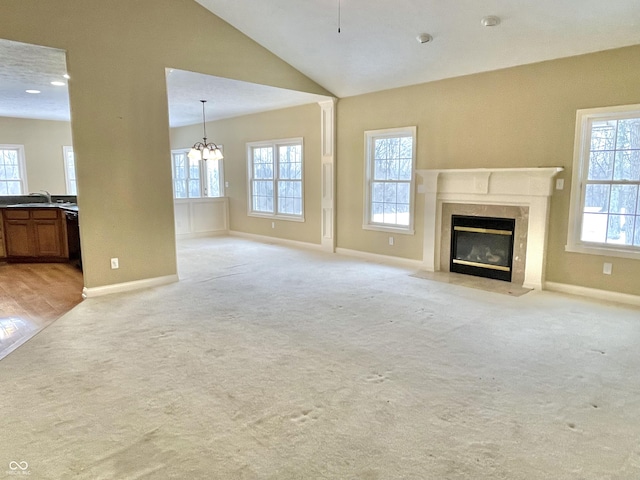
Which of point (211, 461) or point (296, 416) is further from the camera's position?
point (296, 416)

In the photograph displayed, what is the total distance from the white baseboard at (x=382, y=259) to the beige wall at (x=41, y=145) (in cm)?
726

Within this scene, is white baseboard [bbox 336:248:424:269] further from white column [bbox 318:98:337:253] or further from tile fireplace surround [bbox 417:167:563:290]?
white column [bbox 318:98:337:253]

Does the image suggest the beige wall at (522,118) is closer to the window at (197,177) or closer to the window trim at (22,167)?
the window at (197,177)

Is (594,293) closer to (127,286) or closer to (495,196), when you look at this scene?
(495,196)

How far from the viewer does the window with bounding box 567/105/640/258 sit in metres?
4.24

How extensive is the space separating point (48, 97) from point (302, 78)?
4356 millimetres

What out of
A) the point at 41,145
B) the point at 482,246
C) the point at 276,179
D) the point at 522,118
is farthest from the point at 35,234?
the point at 522,118

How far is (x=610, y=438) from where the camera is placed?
2070 mm

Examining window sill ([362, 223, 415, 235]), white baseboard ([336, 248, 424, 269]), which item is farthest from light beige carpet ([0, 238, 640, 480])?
window sill ([362, 223, 415, 235])

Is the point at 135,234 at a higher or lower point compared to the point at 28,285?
higher

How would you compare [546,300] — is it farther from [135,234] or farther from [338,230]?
[135,234]

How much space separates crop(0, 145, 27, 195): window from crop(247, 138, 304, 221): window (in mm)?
5249

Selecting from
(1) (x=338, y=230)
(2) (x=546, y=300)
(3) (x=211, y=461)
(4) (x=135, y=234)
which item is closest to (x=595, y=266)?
(2) (x=546, y=300)

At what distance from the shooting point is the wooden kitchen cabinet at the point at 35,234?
6.15 meters
